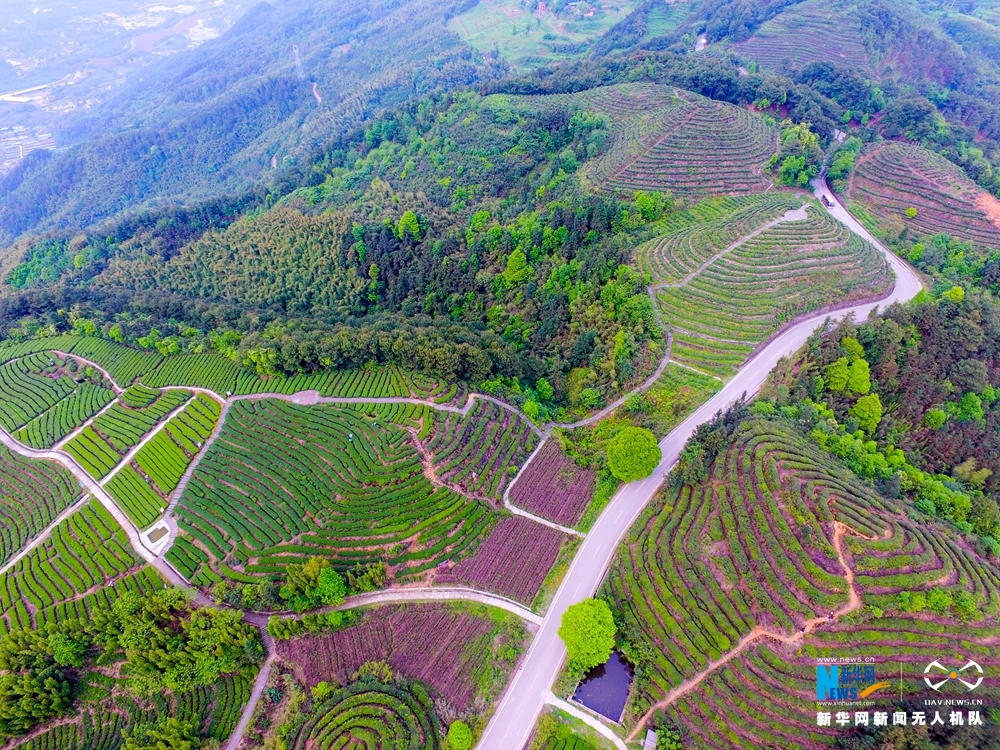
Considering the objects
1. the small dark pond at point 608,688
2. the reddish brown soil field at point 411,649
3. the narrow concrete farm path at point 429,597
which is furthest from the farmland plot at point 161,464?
the small dark pond at point 608,688

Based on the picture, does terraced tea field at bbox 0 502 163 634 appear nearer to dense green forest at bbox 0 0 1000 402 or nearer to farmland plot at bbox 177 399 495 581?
farmland plot at bbox 177 399 495 581

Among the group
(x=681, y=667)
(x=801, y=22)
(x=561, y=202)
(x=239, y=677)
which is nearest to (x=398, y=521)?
(x=239, y=677)

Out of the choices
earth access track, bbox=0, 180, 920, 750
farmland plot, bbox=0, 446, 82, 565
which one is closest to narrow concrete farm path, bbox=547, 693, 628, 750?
earth access track, bbox=0, 180, 920, 750

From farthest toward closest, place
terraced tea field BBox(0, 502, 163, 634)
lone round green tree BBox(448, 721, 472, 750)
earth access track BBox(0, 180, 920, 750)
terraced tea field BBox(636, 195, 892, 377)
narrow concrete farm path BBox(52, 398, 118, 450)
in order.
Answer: terraced tea field BBox(636, 195, 892, 377) < narrow concrete farm path BBox(52, 398, 118, 450) < terraced tea field BBox(0, 502, 163, 634) < earth access track BBox(0, 180, 920, 750) < lone round green tree BBox(448, 721, 472, 750)

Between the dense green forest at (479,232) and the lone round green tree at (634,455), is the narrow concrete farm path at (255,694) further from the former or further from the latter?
the lone round green tree at (634,455)

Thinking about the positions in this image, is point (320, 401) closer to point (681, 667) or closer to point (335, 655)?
point (335, 655)
